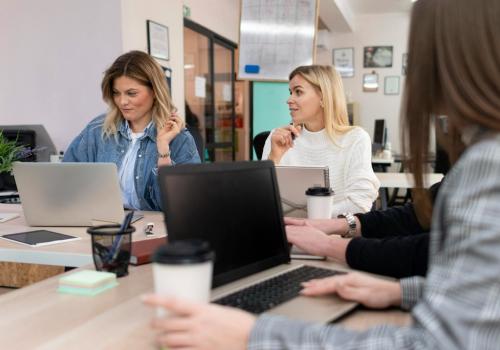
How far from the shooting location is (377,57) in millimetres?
7520

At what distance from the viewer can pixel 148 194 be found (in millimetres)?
2025

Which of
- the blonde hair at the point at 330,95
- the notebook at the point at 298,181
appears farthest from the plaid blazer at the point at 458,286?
the blonde hair at the point at 330,95

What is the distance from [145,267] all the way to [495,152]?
30.9 inches

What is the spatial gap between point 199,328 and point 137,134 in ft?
5.48

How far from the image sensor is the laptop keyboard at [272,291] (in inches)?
31.4

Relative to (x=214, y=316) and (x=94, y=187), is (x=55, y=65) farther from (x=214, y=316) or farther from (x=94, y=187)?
(x=214, y=316)

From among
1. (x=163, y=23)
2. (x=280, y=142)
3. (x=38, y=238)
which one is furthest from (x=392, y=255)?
(x=163, y=23)

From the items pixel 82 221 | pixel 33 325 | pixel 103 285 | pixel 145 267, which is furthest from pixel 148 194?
pixel 33 325

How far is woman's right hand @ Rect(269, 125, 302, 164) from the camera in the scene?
86.8 inches

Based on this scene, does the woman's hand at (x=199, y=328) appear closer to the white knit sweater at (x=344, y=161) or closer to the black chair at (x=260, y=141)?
the white knit sweater at (x=344, y=161)

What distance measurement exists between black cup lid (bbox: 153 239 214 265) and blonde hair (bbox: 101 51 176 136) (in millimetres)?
1557

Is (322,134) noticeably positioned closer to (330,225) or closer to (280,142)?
(280,142)

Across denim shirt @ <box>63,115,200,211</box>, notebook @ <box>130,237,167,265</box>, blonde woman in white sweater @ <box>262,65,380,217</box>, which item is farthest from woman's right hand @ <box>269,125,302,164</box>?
notebook @ <box>130,237,167,265</box>

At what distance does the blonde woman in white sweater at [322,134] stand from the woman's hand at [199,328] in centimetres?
146
